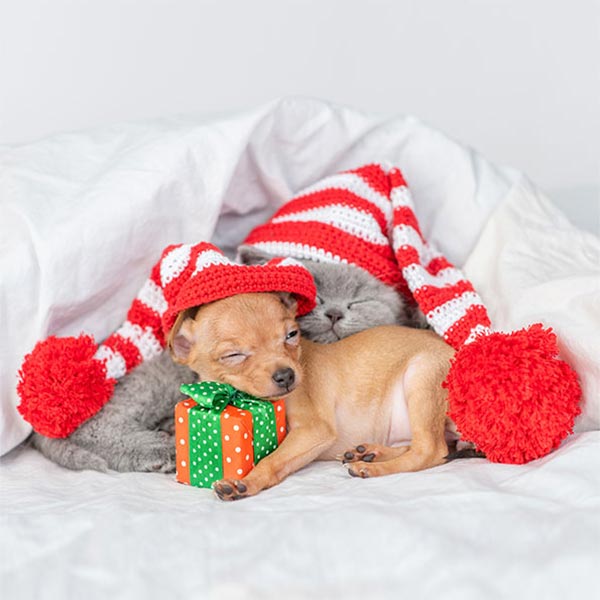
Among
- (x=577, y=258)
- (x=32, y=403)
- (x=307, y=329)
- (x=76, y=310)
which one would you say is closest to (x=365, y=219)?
(x=307, y=329)

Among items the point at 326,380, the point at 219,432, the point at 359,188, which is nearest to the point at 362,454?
the point at 326,380

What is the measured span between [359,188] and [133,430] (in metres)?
0.96

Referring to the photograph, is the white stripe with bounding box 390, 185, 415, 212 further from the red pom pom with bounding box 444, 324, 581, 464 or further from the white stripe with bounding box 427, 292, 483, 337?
the red pom pom with bounding box 444, 324, 581, 464

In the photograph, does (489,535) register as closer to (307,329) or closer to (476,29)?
(307,329)

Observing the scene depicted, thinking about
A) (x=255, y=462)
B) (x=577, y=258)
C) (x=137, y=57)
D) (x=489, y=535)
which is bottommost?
(x=255, y=462)

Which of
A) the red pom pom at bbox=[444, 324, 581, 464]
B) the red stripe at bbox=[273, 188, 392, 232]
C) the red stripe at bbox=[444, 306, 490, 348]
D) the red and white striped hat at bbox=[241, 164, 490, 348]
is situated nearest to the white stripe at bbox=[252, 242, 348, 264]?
the red and white striped hat at bbox=[241, 164, 490, 348]

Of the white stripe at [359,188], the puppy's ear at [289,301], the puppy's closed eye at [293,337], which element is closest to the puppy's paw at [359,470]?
the puppy's closed eye at [293,337]

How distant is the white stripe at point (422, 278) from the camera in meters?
2.29

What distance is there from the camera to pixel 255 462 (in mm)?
1881

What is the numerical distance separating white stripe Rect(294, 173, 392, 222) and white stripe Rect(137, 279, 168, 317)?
571mm

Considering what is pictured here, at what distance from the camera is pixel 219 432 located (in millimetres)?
1829

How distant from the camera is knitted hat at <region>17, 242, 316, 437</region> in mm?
1987

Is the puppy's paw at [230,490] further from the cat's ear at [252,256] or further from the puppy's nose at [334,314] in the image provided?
the cat's ear at [252,256]

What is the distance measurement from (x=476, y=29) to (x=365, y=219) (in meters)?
1.49
